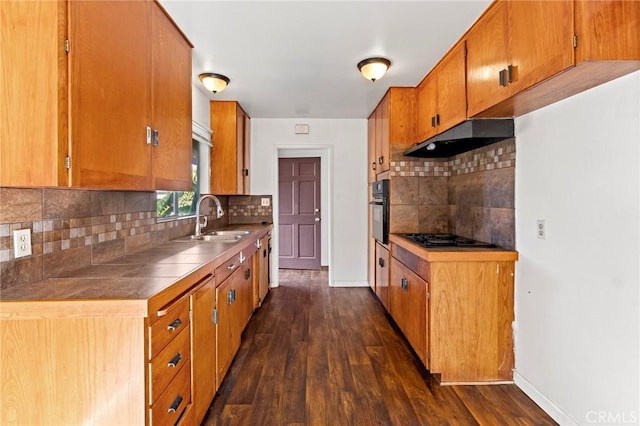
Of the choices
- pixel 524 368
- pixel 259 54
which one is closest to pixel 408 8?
pixel 259 54

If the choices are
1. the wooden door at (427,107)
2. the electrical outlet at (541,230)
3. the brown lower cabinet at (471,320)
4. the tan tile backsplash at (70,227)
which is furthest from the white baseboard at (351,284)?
the electrical outlet at (541,230)

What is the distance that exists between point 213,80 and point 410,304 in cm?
251

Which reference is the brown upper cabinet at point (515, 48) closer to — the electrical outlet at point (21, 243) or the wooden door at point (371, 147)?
the wooden door at point (371, 147)

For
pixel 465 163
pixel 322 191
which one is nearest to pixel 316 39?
pixel 465 163

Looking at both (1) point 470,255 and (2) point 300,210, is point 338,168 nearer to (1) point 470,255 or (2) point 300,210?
(2) point 300,210

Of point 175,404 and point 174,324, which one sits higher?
point 174,324

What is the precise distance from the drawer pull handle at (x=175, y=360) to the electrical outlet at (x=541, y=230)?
202 centimetres

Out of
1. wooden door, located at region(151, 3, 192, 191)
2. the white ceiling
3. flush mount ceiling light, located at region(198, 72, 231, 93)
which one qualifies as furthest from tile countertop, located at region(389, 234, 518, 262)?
flush mount ceiling light, located at region(198, 72, 231, 93)

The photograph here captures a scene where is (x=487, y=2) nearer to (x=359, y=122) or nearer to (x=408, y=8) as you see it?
(x=408, y=8)

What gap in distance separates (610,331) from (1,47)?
8.61ft

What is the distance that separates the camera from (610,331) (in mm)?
1455

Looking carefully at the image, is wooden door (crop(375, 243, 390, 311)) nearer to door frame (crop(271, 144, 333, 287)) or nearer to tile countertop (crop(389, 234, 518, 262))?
door frame (crop(271, 144, 333, 287))

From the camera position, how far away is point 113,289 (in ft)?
3.87

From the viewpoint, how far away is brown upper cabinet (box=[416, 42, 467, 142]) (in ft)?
7.45
